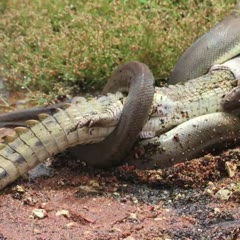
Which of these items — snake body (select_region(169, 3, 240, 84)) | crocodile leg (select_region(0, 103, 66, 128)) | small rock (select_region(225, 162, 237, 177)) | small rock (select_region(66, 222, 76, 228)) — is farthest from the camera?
snake body (select_region(169, 3, 240, 84))

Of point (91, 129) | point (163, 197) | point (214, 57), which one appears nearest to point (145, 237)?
point (163, 197)

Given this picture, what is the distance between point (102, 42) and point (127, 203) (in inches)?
93.0

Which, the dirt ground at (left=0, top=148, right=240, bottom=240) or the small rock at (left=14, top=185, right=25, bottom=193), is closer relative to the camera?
the dirt ground at (left=0, top=148, right=240, bottom=240)

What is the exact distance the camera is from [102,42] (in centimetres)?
680

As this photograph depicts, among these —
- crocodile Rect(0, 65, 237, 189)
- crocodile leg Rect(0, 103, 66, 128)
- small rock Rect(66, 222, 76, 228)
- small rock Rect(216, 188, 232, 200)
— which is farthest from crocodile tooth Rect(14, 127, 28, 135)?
small rock Rect(216, 188, 232, 200)

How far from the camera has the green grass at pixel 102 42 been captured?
265 inches

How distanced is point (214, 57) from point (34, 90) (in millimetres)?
1727

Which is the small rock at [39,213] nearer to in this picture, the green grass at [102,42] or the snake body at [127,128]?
the snake body at [127,128]

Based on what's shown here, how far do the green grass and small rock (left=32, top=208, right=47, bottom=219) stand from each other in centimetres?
225

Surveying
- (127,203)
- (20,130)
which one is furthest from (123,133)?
(20,130)

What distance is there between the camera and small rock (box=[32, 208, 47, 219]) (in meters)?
4.56

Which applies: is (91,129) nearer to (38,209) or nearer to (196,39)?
(38,209)

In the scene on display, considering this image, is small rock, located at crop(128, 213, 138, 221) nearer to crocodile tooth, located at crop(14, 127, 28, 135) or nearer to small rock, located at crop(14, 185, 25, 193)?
small rock, located at crop(14, 185, 25, 193)

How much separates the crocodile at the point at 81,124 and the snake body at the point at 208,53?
51 centimetres
